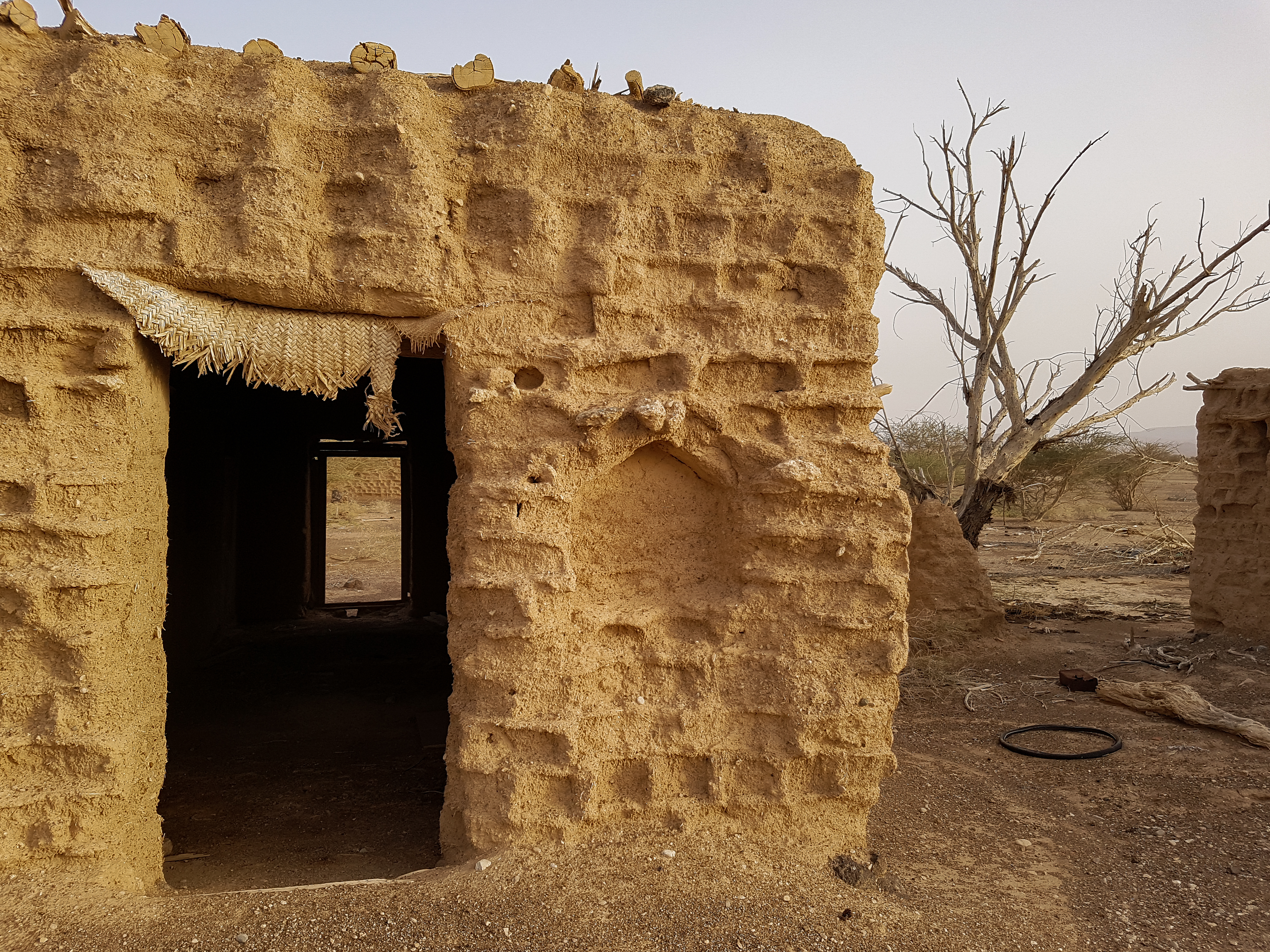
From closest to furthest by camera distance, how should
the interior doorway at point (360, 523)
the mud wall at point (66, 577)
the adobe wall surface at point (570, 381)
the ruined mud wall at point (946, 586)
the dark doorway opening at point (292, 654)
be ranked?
the mud wall at point (66, 577) → the adobe wall surface at point (570, 381) → the dark doorway opening at point (292, 654) → the ruined mud wall at point (946, 586) → the interior doorway at point (360, 523)

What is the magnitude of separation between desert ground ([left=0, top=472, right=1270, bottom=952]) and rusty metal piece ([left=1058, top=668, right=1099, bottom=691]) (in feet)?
0.27

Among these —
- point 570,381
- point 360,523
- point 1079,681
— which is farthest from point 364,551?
point 570,381

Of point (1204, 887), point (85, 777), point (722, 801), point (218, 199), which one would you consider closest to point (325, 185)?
point (218, 199)

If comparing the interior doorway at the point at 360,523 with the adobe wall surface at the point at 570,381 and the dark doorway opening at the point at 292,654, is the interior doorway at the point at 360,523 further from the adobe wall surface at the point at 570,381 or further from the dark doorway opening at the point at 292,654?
the adobe wall surface at the point at 570,381

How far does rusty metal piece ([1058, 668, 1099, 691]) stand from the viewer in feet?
19.5

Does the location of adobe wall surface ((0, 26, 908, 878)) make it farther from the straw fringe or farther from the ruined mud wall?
the ruined mud wall

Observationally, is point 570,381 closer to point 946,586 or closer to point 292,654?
point 292,654

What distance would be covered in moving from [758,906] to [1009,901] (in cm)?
94

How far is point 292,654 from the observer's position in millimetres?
7004

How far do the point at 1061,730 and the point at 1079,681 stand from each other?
93 centimetres

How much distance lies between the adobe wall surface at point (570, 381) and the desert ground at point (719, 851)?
0.89 ft

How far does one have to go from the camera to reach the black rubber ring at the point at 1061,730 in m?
4.65

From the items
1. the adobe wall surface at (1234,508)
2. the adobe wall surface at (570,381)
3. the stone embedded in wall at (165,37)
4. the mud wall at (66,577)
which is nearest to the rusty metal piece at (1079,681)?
the adobe wall surface at (1234,508)

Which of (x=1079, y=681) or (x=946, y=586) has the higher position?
(x=946, y=586)
